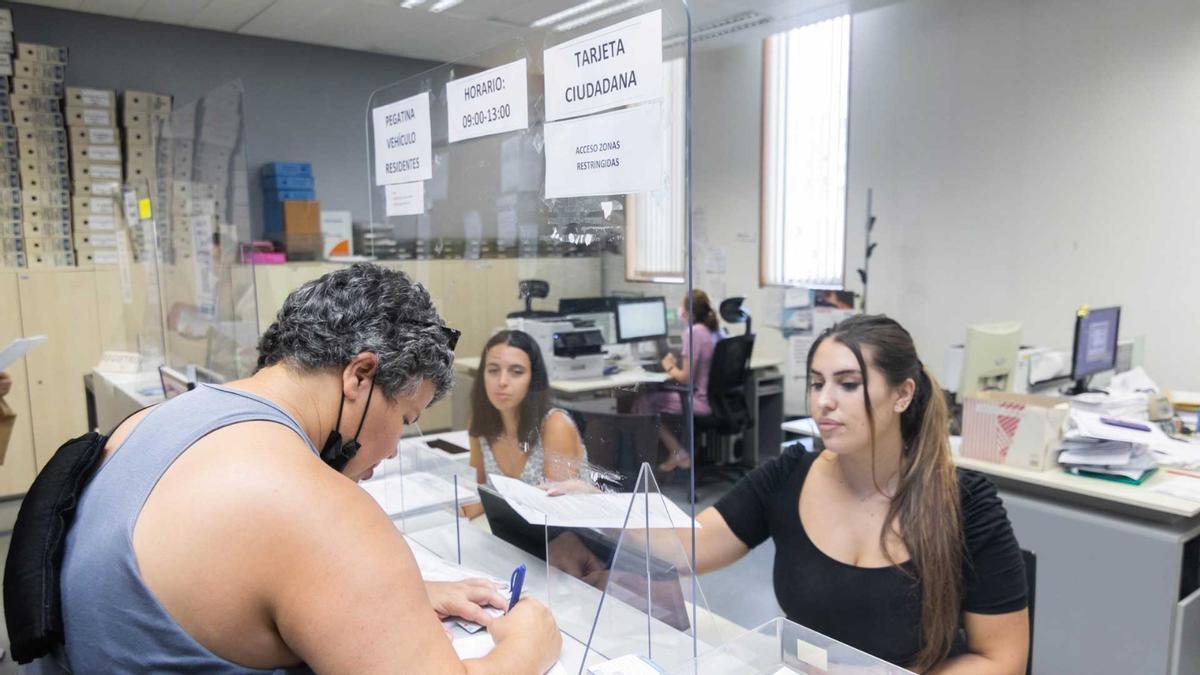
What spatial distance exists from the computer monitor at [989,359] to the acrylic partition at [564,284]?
2056 mm

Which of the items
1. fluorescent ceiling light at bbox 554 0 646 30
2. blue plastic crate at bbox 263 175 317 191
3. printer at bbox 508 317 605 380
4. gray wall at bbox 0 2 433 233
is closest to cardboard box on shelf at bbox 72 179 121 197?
gray wall at bbox 0 2 433 233

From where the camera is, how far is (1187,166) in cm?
393

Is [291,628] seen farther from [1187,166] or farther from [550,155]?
[1187,166]

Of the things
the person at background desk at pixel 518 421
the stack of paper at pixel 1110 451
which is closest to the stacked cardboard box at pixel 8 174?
the person at background desk at pixel 518 421

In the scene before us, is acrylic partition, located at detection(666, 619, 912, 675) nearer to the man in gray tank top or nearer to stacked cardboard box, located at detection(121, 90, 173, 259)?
the man in gray tank top

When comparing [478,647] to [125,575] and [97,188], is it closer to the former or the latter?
[125,575]

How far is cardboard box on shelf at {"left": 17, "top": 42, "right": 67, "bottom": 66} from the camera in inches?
181

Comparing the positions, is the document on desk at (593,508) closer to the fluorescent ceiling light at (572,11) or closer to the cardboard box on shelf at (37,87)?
the fluorescent ceiling light at (572,11)

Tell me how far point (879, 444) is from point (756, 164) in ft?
16.4

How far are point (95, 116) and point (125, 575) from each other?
5.19 m

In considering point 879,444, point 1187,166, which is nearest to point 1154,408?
point 1187,166

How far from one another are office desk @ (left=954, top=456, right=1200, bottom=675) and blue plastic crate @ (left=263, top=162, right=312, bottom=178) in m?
5.16

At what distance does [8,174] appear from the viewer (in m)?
4.56

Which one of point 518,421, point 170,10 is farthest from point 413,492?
point 170,10
